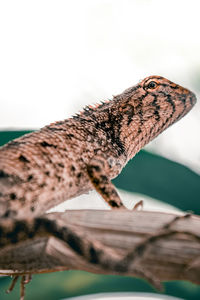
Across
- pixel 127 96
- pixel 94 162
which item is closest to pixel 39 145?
pixel 94 162

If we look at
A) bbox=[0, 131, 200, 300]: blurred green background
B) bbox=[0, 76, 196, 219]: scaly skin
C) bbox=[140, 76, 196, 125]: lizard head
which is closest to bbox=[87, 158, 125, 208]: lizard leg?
bbox=[0, 76, 196, 219]: scaly skin

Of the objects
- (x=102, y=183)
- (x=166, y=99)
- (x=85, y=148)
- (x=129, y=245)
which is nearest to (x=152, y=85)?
(x=166, y=99)

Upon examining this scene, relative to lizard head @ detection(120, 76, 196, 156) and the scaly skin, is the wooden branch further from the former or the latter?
lizard head @ detection(120, 76, 196, 156)

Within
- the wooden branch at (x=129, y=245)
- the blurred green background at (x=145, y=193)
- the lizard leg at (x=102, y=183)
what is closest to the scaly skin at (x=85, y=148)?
the lizard leg at (x=102, y=183)

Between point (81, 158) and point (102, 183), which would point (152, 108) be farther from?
point (102, 183)

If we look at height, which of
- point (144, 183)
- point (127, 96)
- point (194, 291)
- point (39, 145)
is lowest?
point (194, 291)

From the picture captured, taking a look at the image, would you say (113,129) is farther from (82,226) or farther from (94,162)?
(82,226)
